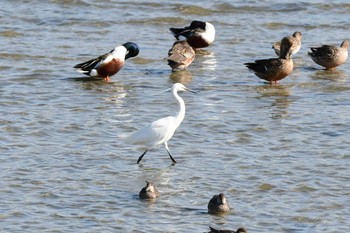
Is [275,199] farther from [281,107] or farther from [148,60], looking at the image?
[148,60]

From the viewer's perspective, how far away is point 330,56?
53.5ft

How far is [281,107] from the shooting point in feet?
46.0

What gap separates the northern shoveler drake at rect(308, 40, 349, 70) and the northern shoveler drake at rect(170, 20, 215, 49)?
7.98ft

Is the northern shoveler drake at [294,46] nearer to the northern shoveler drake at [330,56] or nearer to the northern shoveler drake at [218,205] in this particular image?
the northern shoveler drake at [330,56]

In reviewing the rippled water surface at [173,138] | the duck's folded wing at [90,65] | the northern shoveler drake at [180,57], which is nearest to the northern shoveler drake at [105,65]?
the duck's folded wing at [90,65]

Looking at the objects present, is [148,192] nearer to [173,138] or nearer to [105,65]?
[173,138]

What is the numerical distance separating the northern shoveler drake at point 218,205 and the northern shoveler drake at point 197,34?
9.18m

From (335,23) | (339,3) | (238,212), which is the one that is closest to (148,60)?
(335,23)

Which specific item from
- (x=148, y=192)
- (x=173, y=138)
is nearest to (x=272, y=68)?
(x=173, y=138)

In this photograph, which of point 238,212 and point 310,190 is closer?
point 238,212

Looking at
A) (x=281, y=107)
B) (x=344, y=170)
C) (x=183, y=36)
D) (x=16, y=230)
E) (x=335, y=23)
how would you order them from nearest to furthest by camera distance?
(x=16, y=230), (x=344, y=170), (x=281, y=107), (x=183, y=36), (x=335, y=23)

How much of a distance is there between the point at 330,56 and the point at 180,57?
7.95ft

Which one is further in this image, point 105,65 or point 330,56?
point 330,56

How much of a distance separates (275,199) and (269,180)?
63 cm
